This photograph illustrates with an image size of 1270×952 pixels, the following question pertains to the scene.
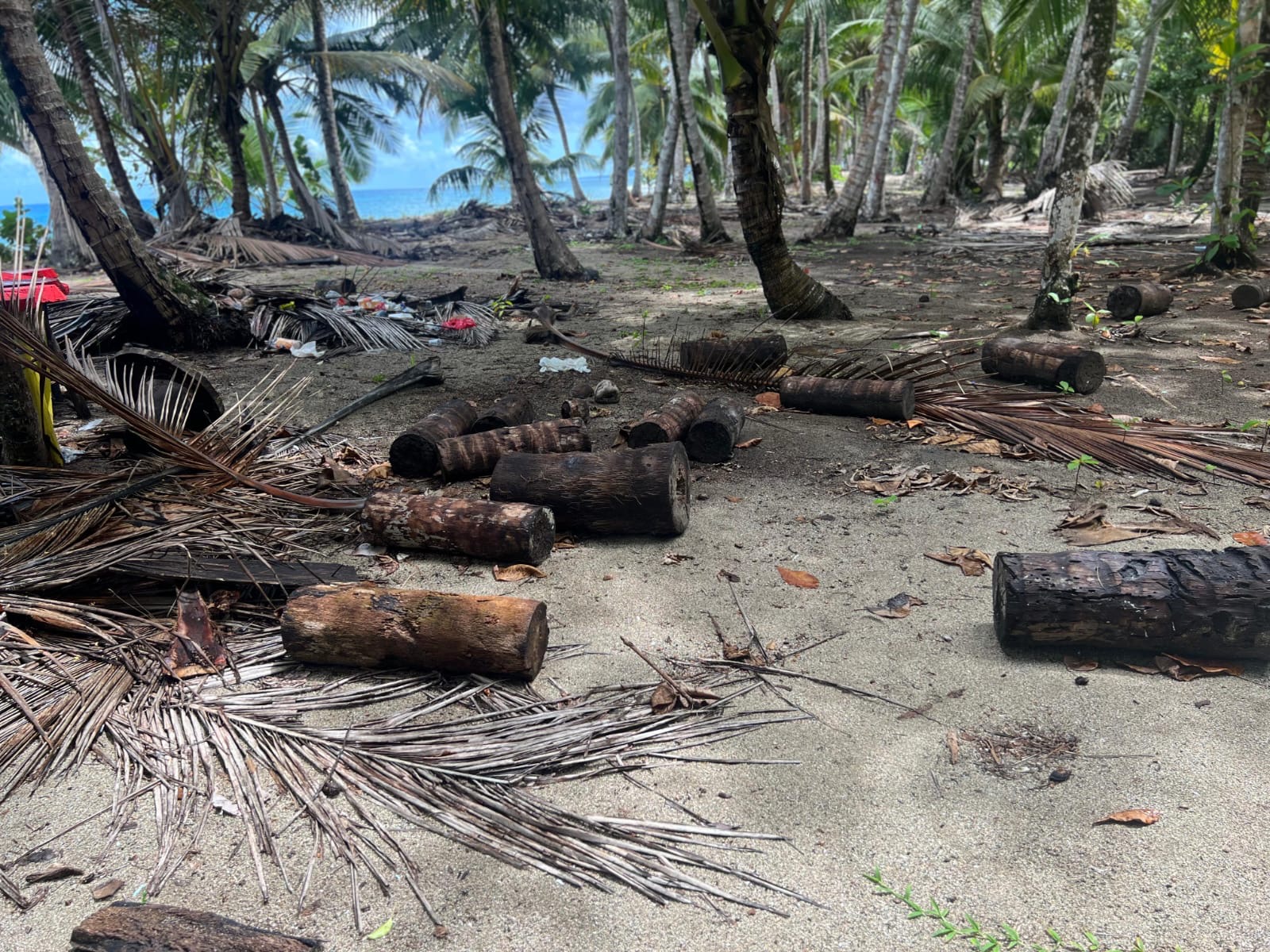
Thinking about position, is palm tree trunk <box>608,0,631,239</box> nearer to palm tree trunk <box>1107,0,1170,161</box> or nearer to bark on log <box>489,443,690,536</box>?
palm tree trunk <box>1107,0,1170,161</box>

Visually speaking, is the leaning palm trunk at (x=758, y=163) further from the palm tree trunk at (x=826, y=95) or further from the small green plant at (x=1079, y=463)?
the palm tree trunk at (x=826, y=95)

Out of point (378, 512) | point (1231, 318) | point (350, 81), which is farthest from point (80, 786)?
point (350, 81)

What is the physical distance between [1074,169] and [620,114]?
37.4 ft

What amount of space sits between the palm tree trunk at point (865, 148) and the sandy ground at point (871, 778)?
11.1m

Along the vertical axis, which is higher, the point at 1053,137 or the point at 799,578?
the point at 1053,137

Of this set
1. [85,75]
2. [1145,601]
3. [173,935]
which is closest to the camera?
[173,935]

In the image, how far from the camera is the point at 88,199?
6.34 meters

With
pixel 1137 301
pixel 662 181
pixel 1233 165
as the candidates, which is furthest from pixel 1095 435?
pixel 662 181

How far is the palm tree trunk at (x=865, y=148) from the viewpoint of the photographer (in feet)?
44.1

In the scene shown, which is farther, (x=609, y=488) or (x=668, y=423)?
(x=668, y=423)

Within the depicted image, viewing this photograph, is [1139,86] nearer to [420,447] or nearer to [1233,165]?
[1233,165]

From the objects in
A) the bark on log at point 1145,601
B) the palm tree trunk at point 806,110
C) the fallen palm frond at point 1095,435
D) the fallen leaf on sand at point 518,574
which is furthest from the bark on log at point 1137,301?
the palm tree trunk at point 806,110

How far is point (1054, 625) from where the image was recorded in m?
2.71

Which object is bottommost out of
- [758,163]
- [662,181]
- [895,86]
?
[758,163]
